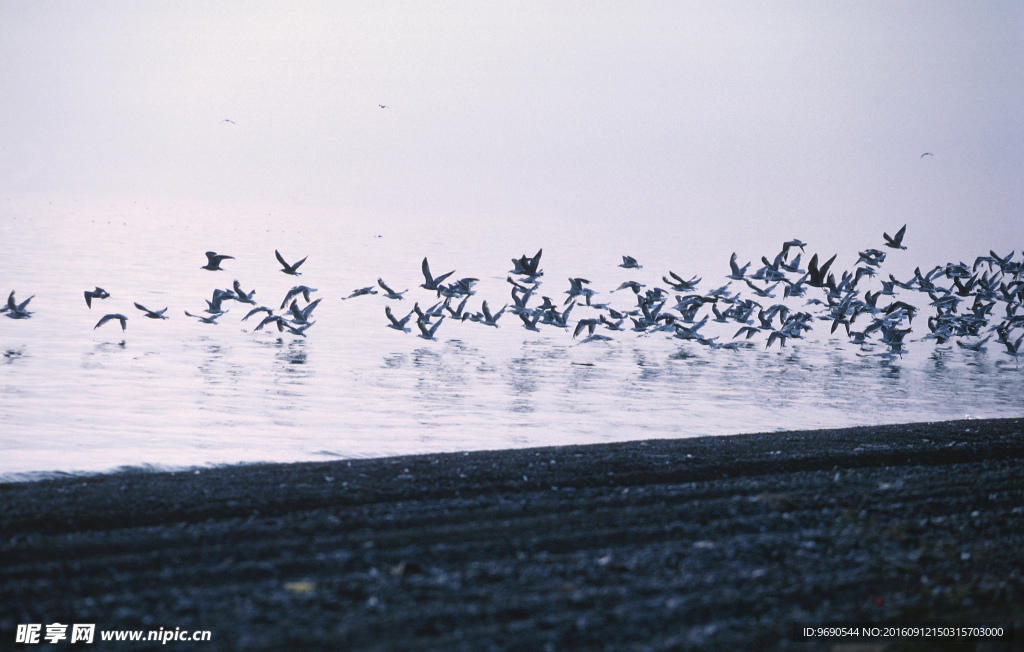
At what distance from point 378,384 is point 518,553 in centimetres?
1066

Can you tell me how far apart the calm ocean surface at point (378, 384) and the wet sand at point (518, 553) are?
250 cm

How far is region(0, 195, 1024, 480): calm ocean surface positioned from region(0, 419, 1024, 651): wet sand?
8.21ft

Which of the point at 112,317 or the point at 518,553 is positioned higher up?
the point at 112,317

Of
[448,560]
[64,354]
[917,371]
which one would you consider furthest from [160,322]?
[448,560]

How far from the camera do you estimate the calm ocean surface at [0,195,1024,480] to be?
11594 millimetres

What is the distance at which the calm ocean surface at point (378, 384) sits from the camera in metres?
11.6

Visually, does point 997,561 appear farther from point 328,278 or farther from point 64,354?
point 328,278

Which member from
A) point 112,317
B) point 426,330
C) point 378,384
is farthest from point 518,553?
point 112,317

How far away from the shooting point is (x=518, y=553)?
20.9ft

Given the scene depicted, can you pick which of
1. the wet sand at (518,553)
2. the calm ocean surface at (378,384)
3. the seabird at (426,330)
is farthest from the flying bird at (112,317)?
the wet sand at (518,553)

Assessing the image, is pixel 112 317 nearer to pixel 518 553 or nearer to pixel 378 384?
pixel 378 384

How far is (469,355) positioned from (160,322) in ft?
27.3

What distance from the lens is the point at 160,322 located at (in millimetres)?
24406

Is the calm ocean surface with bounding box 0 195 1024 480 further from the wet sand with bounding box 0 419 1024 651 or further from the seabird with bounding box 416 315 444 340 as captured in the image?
the wet sand with bounding box 0 419 1024 651
